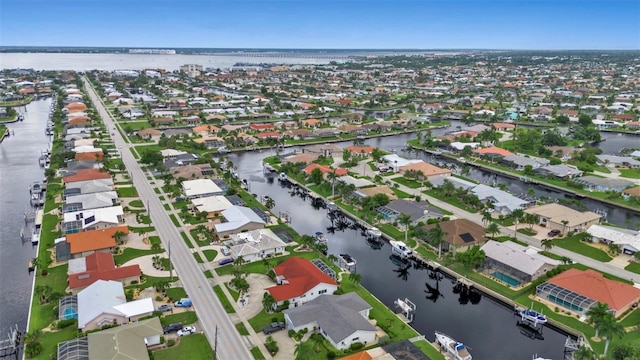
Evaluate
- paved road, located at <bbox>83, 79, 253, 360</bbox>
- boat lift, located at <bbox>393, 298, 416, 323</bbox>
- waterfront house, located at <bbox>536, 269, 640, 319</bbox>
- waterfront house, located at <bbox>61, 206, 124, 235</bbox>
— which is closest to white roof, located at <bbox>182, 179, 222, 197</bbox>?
paved road, located at <bbox>83, 79, 253, 360</bbox>

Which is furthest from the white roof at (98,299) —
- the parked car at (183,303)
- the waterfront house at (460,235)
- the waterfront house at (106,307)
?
the waterfront house at (460,235)

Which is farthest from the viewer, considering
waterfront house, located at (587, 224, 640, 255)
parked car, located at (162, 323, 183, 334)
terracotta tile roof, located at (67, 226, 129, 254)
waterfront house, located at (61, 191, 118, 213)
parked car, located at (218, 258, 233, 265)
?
waterfront house, located at (61, 191, 118, 213)

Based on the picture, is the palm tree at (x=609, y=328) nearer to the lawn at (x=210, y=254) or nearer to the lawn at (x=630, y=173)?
the lawn at (x=210, y=254)

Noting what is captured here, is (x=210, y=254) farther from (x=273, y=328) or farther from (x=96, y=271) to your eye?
(x=273, y=328)

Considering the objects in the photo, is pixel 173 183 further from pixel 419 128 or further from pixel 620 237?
pixel 419 128

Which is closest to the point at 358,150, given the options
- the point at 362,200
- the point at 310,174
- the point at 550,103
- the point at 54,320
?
the point at 310,174

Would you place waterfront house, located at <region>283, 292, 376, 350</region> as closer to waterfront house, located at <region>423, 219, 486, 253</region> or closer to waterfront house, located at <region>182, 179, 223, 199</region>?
waterfront house, located at <region>423, 219, 486, 253</region>
